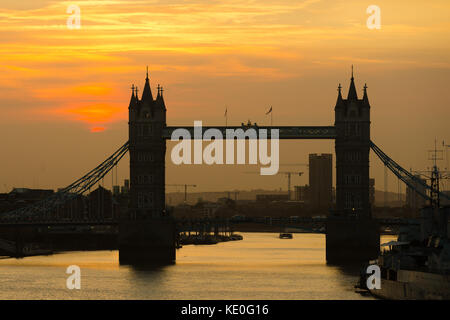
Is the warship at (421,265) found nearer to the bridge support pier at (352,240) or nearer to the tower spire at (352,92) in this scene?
the bridge support pier at (352,240)

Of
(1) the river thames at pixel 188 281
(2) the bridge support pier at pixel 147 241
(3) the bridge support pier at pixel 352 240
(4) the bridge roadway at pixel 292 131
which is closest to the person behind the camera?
(1) the river thames at pixel 188 281

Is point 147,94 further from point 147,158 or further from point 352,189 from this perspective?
point 352,189

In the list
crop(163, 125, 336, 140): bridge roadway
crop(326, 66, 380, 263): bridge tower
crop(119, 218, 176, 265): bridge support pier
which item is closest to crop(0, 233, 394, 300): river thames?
crop(119, 218, 176, 265): bridge support pier

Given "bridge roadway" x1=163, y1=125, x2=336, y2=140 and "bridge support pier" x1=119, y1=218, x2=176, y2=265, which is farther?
"bridge support pier" x1=119, y1=218, x2=176, y2=265

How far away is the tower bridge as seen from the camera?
4936 inches

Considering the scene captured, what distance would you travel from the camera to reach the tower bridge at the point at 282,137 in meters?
125

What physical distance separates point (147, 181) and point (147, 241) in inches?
280

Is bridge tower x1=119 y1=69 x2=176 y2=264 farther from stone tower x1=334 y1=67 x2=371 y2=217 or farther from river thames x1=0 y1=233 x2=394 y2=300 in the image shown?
stone tower x1=334 y1=67 x2=371 y2=217

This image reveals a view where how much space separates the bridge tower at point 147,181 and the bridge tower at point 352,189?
1807 cm

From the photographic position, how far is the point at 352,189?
12938 centimetres

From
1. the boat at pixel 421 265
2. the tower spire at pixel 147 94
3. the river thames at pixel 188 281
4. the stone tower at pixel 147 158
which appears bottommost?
the river thames at pixel 188 281

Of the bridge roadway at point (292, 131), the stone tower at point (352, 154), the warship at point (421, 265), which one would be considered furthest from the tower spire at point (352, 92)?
the warship at point (421, 265)

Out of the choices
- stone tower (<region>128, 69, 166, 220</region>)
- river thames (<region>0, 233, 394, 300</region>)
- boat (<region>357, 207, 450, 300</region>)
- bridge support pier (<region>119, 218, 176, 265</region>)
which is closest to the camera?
boat (<region>357, 207, 450, 300</region>)

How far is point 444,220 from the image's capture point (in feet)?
247
